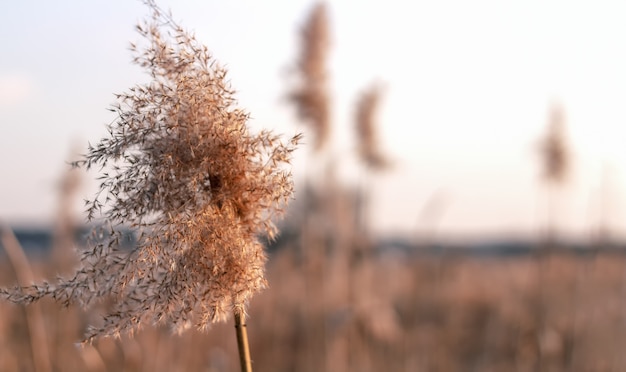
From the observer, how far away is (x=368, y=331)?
5.56 m

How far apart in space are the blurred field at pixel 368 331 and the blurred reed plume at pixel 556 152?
3.36 feet

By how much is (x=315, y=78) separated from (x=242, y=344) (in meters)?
4.23

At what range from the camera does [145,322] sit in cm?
105

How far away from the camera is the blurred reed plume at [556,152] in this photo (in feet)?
24.3

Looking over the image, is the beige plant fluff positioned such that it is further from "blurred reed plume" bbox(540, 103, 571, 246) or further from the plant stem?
"blurred reed plume" bbox(540, 103, 571, 246)

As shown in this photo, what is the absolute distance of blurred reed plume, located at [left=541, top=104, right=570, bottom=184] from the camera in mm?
7414

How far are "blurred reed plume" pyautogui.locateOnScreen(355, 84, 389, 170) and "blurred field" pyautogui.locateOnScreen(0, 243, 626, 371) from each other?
0.85m

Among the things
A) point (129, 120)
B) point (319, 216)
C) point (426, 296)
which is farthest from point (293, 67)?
point (129, 120)

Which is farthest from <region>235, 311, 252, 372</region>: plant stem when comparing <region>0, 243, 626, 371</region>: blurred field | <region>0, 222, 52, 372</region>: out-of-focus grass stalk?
<region>0, 243, 626, 371</region>: blurred field

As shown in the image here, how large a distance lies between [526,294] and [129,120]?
303 inches

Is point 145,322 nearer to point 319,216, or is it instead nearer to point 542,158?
point 319,216

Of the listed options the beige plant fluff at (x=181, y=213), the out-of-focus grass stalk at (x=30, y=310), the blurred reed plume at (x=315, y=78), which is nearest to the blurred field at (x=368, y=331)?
the out-of-focus grass stalk at (x=30, y=310)

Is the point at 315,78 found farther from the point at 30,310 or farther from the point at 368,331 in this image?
the point at 30,310

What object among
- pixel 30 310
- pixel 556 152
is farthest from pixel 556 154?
pixel 30 310
